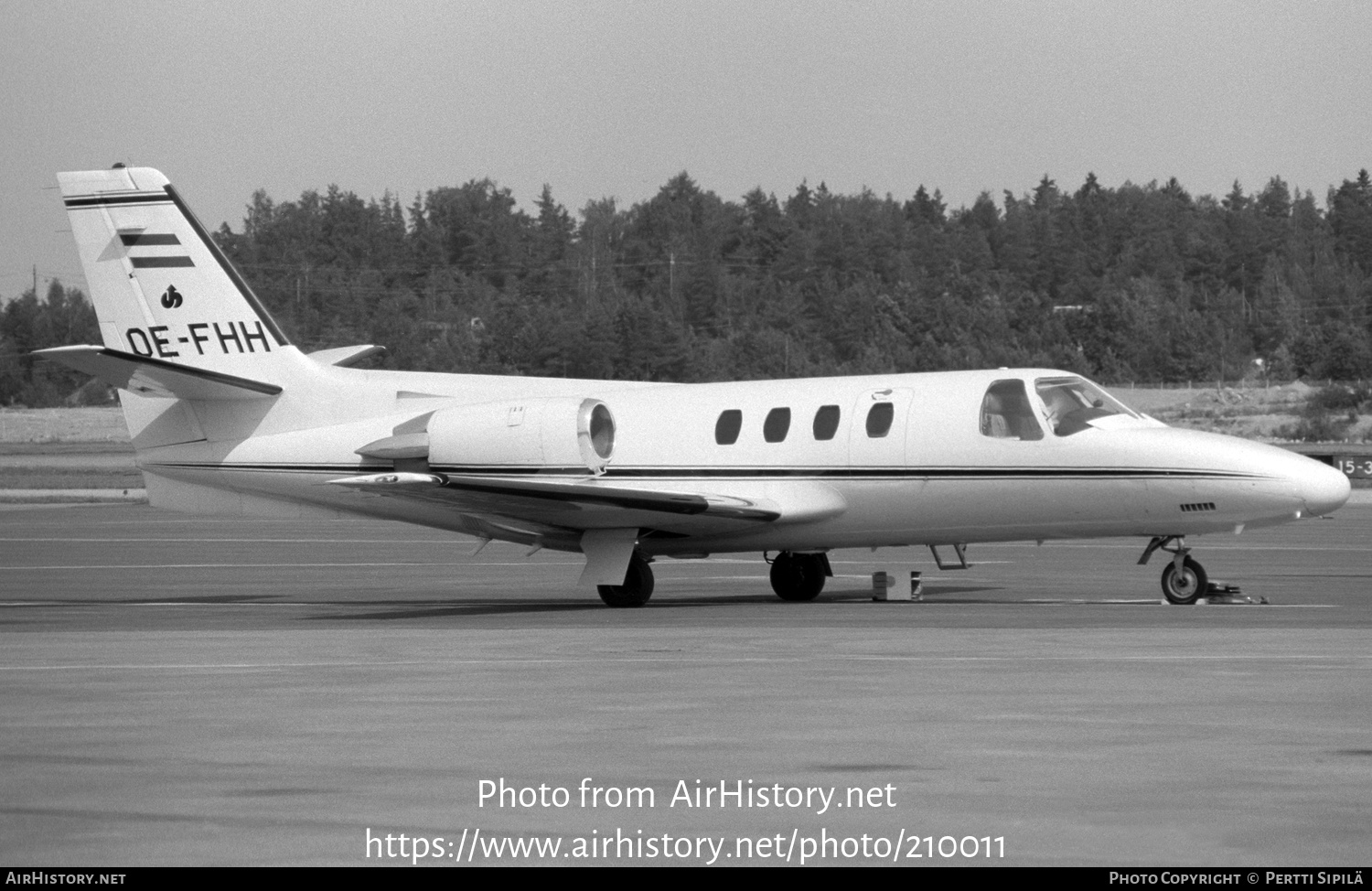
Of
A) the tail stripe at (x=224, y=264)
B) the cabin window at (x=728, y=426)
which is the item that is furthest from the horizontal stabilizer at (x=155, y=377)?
the cabin window at (x=728, y=426)

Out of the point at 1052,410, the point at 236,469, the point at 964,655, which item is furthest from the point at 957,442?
the point at 236,469

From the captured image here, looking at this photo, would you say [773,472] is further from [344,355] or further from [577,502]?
[344,355]

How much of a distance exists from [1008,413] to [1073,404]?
2.40 feet

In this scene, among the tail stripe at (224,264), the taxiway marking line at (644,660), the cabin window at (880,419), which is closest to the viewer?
the taxiway marking line at (644,660)

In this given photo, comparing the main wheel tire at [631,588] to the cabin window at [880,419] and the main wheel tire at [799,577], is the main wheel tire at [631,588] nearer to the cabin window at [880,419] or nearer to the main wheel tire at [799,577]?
the main wheel tire at [799,577]

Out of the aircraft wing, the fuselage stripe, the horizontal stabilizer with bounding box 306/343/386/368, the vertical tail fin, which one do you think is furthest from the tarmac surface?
the horizontal stabilizer with bounding box 306/343/386/368

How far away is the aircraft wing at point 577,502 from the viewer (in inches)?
816

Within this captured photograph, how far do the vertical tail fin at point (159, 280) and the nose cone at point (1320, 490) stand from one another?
1282 cm

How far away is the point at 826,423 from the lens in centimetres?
2206

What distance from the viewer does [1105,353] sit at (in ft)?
353

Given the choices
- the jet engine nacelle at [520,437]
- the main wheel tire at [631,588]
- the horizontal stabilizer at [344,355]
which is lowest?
the main wheel tire at [631,588]

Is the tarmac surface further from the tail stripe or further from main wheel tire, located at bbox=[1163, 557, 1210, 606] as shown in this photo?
the tail stripe

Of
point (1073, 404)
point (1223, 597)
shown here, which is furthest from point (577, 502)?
point (1223, 597)

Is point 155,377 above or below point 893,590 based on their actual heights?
above
